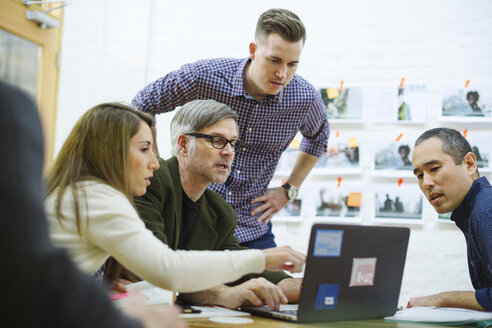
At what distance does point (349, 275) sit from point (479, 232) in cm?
60

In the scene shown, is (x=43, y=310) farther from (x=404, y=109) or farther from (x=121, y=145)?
(x=404, y=109)

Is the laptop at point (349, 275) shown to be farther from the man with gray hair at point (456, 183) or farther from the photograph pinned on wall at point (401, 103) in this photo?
the photograph pinned on wall at point (401, 103)

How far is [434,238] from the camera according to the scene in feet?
10.6

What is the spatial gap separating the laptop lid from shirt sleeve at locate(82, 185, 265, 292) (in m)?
0.16

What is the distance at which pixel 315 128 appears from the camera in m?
2.45

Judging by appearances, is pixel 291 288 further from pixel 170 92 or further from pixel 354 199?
pixel 354 199

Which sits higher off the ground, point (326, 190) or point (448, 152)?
point (448, 152)

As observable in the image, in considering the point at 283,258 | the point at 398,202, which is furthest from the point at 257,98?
the point at 398,202

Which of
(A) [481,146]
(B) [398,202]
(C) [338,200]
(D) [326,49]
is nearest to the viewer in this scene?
(A) [481,146]

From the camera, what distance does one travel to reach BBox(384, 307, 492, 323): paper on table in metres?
1.22

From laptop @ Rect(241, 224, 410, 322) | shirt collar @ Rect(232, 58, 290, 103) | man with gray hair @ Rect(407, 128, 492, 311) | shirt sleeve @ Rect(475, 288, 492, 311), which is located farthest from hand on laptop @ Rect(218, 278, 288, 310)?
shirt collar @ Rect(232, 58, 290, 103)

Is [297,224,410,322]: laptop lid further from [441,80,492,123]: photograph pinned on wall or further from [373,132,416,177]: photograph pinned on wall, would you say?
[441,80,492,123]: photograph pinned on wall

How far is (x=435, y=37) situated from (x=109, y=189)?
284 cm

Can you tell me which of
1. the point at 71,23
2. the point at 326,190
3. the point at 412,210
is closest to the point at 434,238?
the point at 412,210
